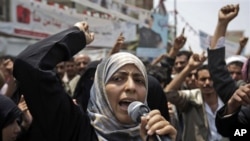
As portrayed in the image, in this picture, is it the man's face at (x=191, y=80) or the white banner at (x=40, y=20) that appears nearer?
the man's face at (x=191, y=80)

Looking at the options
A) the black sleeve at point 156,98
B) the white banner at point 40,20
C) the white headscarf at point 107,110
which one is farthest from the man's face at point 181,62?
the white banner at point 40,20

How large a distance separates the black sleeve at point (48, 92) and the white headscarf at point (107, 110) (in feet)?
0.26

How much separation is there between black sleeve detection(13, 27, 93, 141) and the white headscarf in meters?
0.08

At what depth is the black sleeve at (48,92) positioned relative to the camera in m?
1.55

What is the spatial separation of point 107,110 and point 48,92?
28 cm

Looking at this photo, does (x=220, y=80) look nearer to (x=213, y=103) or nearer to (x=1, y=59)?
(x=213, y=103)

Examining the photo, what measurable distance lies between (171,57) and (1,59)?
1.61 m

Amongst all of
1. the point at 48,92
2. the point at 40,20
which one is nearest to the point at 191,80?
the point at 48,92

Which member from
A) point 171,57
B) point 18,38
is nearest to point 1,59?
point 171,57

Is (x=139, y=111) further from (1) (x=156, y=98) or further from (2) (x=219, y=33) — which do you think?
(2) (x=219, y=33)

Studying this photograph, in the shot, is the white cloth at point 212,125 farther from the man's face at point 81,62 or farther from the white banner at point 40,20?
the white banner at point 40,20

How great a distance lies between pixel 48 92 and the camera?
1.55 meters

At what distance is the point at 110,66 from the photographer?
5.85ft

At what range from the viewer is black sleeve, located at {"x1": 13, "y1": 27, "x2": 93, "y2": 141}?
1546 mm
